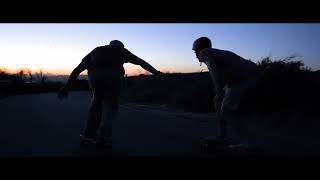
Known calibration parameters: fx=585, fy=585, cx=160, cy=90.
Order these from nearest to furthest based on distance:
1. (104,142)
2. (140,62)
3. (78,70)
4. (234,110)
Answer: (234,110) → (104,142) → (140,62) → (78,70)

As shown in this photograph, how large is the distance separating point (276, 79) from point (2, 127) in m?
6.59

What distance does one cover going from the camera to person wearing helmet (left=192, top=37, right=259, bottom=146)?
7312 mm

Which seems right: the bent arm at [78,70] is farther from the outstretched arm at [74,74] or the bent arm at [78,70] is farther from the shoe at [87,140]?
the shoe at [87,140]

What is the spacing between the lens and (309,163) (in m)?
5.22

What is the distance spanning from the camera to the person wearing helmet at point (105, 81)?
7.81 m

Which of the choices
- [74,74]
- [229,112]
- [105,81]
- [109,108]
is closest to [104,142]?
[109,108]

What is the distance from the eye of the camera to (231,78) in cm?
746

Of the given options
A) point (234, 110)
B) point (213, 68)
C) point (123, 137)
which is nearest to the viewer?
point (234, 110)

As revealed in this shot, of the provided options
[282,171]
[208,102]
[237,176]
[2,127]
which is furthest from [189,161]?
[208,102]

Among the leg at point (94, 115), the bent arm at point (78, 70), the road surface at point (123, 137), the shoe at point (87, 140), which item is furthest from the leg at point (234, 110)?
the bent arm at point (78, 70)

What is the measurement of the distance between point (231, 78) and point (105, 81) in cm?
169

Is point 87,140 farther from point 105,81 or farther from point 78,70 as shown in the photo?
point 78,70

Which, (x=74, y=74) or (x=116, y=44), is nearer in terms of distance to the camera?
(x=116, y=44)
